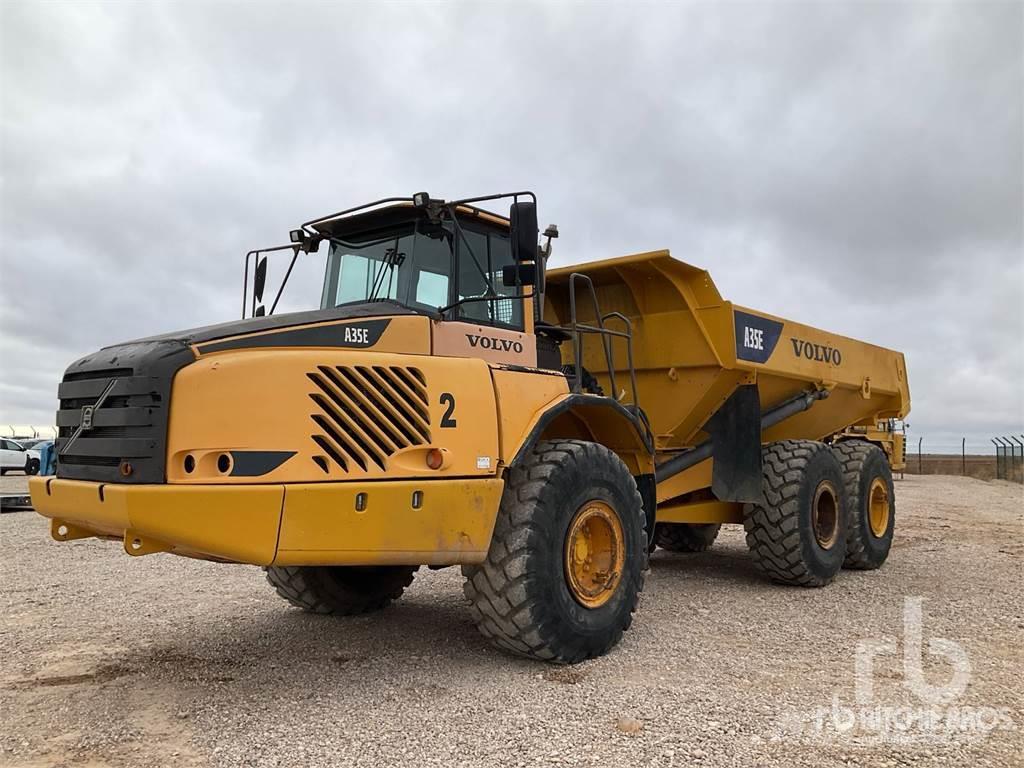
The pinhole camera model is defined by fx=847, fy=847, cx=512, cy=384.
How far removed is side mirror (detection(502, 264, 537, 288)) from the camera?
5188 millimetres

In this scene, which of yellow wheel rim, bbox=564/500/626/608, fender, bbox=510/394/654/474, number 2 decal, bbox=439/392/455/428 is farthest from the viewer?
fender, bbox=510/394/654/474

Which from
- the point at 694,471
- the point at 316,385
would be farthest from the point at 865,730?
the point at 694,471

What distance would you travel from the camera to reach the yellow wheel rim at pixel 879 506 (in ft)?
31.0

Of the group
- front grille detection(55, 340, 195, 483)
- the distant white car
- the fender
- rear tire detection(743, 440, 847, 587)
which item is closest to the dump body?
rear tire detection(743, 440, 847, 587)

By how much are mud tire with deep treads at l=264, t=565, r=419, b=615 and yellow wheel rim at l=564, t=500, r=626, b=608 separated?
1.45m

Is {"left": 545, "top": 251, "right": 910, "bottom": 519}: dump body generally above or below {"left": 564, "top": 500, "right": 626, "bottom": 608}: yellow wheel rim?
above

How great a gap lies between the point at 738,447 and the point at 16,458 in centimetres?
3027

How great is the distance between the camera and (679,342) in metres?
7.68

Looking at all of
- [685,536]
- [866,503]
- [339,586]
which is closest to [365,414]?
[339,586]

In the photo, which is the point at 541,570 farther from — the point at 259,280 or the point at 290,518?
the point at 259,280

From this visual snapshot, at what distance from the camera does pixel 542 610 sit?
4906mm

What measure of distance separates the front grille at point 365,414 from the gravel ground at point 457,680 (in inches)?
51.9

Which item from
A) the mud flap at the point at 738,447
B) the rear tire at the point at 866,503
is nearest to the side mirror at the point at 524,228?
the mud flap at the point at 738,447

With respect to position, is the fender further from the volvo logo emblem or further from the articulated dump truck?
the volvo logo emblem
